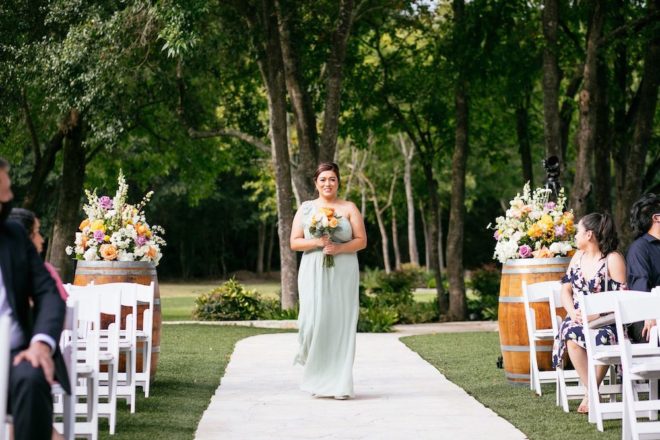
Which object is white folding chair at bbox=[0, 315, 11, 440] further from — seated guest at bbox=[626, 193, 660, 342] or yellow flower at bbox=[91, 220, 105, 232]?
yellow flower at bbox=[91, 220, 105, 232]

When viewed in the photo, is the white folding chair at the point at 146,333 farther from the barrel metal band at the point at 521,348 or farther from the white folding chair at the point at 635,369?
the white folding chair at the point at 635,369

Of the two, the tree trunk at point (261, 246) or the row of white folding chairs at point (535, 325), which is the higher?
the tree trunk at point (261, 246)

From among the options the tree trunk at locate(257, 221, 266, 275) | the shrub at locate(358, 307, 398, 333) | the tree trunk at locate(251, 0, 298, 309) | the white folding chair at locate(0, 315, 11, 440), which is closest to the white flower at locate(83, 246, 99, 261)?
the white folding chair at locate(0, 315, 11, 440)

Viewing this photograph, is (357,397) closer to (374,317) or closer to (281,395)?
(281,395)

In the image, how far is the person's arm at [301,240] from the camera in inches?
441

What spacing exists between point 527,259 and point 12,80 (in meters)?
15.0

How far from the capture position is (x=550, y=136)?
19391 mm

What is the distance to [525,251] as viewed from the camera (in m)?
11.8

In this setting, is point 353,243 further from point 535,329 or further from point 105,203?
point 105,203

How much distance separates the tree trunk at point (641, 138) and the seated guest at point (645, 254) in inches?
507

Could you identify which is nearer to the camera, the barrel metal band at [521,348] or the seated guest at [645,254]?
the seated guest at [645,254]

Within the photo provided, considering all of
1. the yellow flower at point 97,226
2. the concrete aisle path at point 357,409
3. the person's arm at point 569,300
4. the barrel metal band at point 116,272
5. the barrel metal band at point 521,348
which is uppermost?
the yellow flower at point 97,226

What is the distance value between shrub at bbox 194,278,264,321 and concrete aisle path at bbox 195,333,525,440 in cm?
982

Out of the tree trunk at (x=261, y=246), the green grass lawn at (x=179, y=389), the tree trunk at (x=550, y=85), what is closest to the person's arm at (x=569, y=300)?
the green grass lawn at (x=179, y=389)
